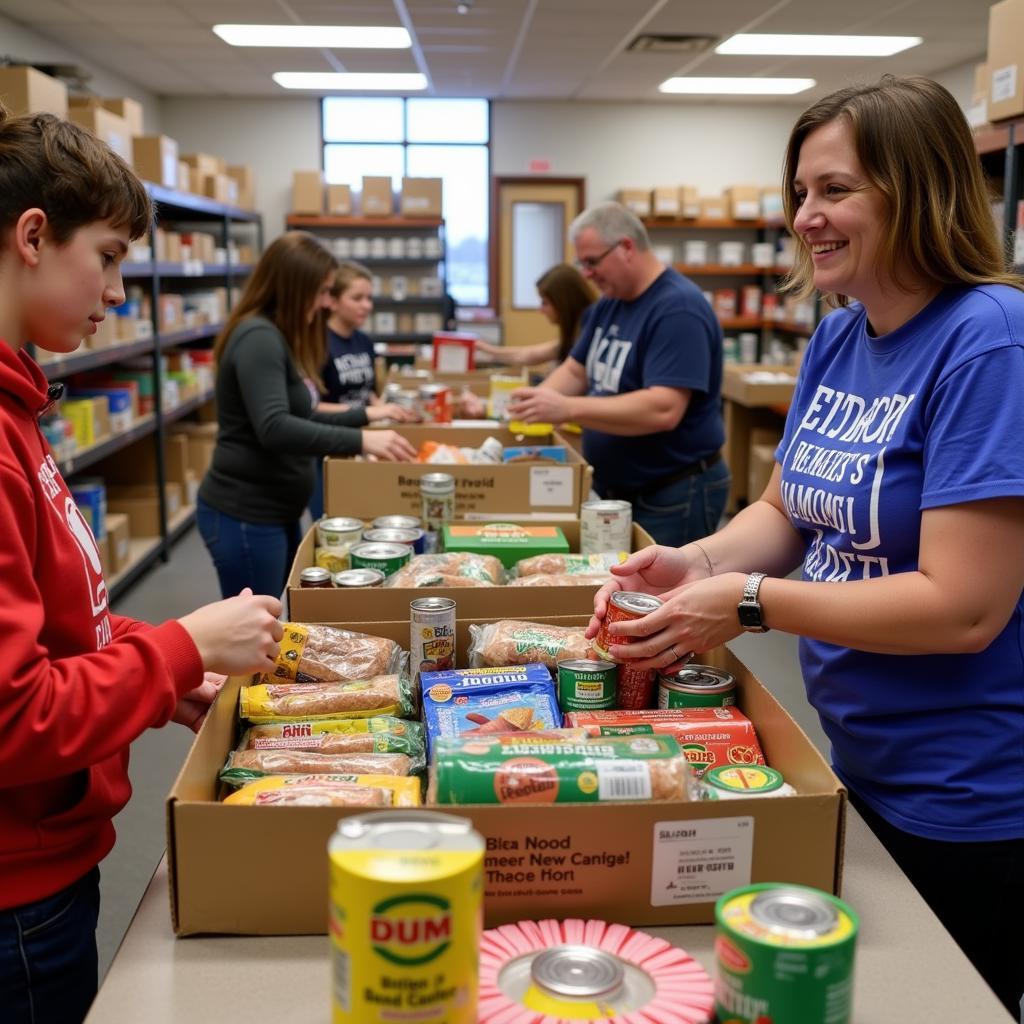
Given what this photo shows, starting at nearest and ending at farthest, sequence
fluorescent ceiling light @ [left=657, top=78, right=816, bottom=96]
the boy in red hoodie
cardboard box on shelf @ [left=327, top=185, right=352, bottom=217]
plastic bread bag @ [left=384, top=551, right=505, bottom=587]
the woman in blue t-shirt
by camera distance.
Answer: the boy in red hoodie → the woman in blue t-shirt → plastic bread bag @ [left=384, top=551, right=505, bottom=587] → fluorescent ceiling light @ [left=657, top=78, right=816, bottom=96] → cardboard box on shelf @ [left=327, top=185, right=352, bottom=217]

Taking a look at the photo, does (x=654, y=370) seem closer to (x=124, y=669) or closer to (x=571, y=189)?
(x=124, y=669)

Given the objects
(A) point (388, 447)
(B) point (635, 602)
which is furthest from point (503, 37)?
(B) point (635, 602)

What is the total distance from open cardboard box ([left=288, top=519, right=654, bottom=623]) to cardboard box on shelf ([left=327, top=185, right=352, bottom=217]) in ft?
29.8

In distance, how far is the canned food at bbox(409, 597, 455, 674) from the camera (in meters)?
1.59

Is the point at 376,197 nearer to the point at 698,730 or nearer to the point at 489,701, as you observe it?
A: the point at 489,701

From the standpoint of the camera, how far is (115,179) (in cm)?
119

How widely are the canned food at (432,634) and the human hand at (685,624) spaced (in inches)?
11.0

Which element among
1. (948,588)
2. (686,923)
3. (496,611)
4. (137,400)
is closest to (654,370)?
(496,611)

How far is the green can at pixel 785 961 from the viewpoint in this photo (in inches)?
30.2

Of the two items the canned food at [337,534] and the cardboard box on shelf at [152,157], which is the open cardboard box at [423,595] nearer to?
the canned food at [337,534]

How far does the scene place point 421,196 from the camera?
1009 centimetres

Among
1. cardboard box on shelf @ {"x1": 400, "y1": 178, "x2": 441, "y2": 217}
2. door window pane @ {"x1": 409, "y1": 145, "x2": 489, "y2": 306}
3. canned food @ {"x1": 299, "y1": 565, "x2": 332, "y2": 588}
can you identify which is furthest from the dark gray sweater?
door window pane @ {"x1": 409, "y1": 145, "x2": 489, "y2": 306}

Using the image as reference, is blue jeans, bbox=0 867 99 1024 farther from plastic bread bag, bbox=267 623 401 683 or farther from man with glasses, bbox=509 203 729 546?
man with glasses, bbox=509 203 729 546

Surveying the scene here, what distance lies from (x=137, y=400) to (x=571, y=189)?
660 cm
